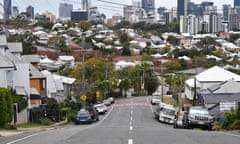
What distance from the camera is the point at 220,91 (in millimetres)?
67000

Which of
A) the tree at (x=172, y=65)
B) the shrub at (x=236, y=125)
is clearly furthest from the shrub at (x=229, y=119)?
the tree at (x=172, y=65)

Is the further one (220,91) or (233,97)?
(220,91)

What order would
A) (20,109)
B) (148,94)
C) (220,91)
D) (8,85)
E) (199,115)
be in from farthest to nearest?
(148,94) → (220,91) → (8,85) → (20,109) → (199,115)

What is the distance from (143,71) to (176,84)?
2022 centimetres

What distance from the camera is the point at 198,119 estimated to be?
3709 centimetres

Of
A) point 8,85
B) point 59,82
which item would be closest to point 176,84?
point 59,82

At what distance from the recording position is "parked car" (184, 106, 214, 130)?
37100mm

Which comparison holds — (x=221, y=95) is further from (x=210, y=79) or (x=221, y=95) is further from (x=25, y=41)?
(x=25, y=41)

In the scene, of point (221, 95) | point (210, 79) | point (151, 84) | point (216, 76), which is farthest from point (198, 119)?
point (151, 84)

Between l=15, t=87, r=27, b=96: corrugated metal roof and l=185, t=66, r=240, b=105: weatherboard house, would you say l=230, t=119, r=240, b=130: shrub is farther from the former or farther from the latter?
l=15, t=87, r=27, b=96: corrugated metal roof

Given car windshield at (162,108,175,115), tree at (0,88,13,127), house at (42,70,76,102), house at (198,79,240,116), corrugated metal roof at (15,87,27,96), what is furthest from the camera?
house at (42,70,76,102)

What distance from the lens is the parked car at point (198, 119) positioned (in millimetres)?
37100

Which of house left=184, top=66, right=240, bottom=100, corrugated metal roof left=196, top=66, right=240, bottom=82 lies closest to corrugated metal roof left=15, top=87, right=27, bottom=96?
house left=184, top=66, right=240, bottom=100

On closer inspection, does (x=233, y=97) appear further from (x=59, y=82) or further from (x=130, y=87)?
(x=130, y=87)
